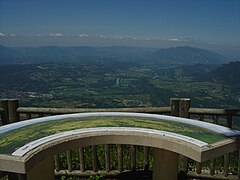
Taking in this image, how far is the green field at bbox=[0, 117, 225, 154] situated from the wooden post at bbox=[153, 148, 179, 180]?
1.02ft

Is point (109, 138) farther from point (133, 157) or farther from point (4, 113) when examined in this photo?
point (4, 113)

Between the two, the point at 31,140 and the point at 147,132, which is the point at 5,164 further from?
the point at 147,132

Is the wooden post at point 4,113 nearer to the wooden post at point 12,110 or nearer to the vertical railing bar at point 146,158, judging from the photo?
the wooden post at point 12,110

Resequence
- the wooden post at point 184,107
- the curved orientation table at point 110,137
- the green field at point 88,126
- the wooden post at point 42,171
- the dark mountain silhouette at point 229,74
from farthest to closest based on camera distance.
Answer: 1. the dark mountain silhouette at point 229,74
2. the wooden post at point 184,107
3. the wooden post at point 42,171
4. the green field at point 88,126
5. the curved orientation table at point 110,137

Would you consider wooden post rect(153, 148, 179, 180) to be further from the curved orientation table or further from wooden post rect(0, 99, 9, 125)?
wooden post rect(0, 99, 9, 125)

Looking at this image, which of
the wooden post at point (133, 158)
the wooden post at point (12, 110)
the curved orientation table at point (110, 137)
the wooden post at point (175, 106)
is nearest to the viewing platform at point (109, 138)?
A: the curved orientation table at point (110, 137)

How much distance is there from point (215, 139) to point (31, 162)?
4.59ft

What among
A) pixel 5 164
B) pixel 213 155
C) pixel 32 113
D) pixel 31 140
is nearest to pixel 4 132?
pixel 31 140

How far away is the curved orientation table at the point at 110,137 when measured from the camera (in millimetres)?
2078

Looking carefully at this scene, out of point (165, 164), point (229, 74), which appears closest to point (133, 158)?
point (165, 164)

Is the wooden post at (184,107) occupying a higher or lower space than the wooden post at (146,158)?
higher

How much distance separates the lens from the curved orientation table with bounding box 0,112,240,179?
81.8 inches

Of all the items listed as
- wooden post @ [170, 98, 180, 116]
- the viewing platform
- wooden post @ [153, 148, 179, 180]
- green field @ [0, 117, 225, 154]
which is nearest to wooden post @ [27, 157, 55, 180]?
the viewing platform

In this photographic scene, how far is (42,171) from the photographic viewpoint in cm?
274
